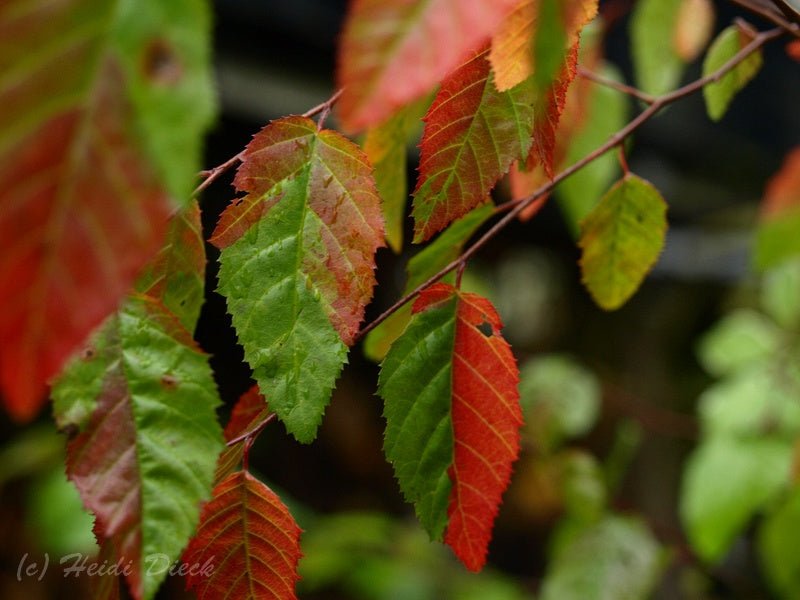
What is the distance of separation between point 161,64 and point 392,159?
1.09ft

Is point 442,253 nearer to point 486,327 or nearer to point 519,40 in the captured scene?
point 519,40

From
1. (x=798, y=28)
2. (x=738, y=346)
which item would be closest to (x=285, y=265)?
(x=798, y=28)

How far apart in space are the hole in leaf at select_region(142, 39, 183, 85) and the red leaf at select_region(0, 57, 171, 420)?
21 mm

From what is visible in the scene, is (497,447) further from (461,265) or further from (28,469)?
(28,469)

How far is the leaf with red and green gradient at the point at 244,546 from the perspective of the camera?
18.3 inches

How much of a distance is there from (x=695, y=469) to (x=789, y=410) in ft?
0.71

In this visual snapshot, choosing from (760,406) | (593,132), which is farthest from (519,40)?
(760,406)

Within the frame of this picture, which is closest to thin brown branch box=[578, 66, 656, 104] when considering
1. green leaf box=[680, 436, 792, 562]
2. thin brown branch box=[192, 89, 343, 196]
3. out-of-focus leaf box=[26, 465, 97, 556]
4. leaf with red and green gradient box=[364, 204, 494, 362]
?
leaf with red and green gradient box=[364, 204, 494, 362]

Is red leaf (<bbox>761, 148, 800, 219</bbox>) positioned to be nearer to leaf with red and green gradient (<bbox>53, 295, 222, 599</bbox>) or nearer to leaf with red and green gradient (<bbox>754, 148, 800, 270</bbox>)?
leaf with red and green gradient (<bbox>754, 148, 800, 270</bbox>)

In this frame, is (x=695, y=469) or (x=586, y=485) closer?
(x=586, y=485)

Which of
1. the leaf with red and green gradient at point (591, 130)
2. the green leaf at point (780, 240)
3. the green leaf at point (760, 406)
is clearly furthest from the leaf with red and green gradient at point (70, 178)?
the green leaf at point (760, 406)

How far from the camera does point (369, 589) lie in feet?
6.49

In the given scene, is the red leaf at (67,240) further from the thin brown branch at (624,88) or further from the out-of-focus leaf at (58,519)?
the out-of-focus leaf at (58,519)

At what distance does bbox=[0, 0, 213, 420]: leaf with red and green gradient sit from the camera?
0.77 feet
